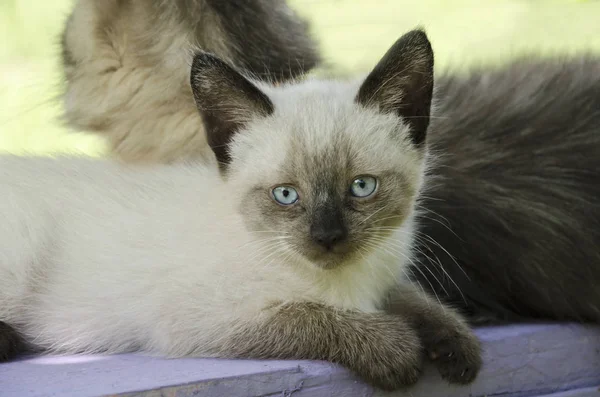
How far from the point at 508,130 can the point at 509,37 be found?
2.50 metres

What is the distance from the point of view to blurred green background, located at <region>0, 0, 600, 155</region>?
13.0 feet

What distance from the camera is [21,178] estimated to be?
2.03 m

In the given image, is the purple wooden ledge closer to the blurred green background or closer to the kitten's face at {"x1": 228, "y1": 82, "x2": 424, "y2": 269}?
the kitten's face at {"x1": 228, "y1": 82, "x2": 424, "y2": 269}

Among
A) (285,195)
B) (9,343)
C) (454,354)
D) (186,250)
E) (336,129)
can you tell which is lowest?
(454,354)

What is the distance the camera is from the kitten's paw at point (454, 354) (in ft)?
5.56

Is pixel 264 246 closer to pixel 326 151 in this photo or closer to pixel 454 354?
pixel 326 151

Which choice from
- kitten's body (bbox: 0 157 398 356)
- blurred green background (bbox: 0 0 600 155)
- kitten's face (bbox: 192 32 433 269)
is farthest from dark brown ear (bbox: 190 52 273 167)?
blurred green background (bbox: 0 0 600 155)

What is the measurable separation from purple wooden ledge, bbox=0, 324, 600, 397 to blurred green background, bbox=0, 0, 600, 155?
2158 mm

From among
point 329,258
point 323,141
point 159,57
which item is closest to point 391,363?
point 329,258

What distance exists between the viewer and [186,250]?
182cm

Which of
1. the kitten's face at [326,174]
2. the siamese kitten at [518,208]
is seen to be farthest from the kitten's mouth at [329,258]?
the siamese kitten at [518,208]

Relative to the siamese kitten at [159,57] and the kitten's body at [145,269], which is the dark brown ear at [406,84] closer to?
the kitten's body at [145,269]

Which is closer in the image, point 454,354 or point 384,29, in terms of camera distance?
point 454,354

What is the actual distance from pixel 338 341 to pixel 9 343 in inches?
29.7
